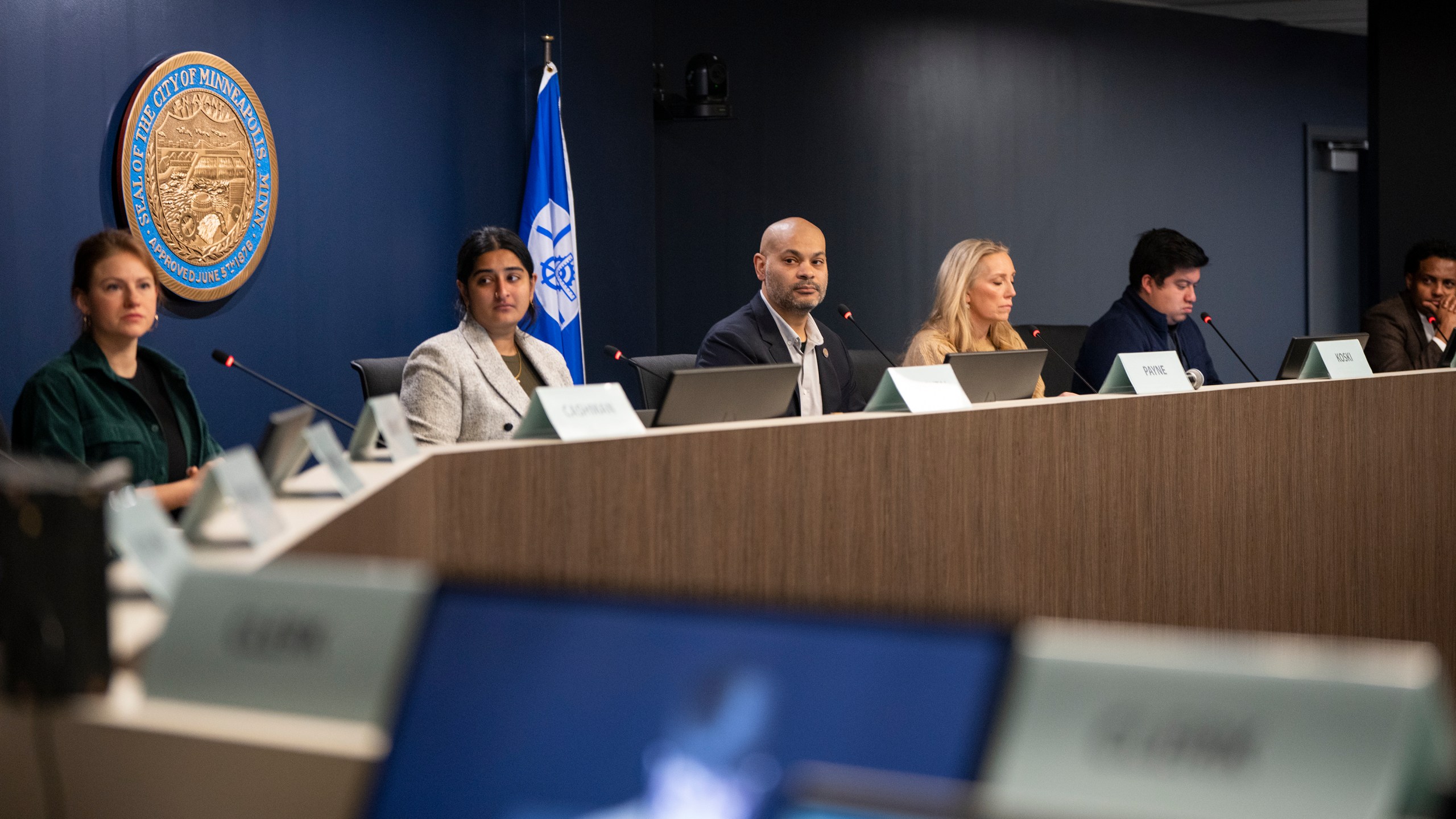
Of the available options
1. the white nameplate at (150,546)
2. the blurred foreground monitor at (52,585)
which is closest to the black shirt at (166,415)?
the white nameplate at (150,546)

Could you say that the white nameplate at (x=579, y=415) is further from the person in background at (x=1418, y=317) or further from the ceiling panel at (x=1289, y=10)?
the ceiling panel at (x=1289, y=10)

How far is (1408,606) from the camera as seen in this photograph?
10.6 ft

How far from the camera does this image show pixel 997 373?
284 cm

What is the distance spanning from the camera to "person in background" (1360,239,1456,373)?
430 cm

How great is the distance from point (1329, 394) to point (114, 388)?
2759 millimetres

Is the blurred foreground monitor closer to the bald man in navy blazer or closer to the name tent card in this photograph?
the name tent card

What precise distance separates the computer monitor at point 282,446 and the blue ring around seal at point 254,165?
200 cm

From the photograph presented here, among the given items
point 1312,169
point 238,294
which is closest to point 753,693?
point 238,294

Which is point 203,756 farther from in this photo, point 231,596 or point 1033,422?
point 1033,422

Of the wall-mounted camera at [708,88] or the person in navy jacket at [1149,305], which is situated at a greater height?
the wall-mounted camera at [708,88]

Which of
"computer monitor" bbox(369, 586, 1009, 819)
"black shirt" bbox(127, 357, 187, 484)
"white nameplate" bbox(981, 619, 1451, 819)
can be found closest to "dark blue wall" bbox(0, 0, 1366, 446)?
"black shirt" bbox(127, 357, 187, 484)

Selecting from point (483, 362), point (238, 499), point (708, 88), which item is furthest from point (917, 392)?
point (708, 88)

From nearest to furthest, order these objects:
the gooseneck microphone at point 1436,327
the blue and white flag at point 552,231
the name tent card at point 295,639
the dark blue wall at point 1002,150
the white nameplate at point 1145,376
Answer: the name tent card at point 295,639 → the white nameplate at point 1145,376 → the gooseneck microphone at point 1436,327 → the blue and white flag at point 552,231 → the dark blue wall at point 1002,150

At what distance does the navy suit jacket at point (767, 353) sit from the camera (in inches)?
133
